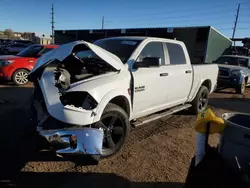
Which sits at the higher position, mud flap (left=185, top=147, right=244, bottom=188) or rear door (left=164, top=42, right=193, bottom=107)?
rear door (left=164, top=42, right=193, bottom=107)

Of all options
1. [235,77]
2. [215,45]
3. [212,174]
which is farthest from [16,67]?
[215,45]

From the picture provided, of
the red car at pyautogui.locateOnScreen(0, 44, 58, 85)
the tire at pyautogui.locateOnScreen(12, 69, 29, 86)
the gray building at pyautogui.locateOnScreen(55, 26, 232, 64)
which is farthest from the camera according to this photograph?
the gray building at pyautogui.locateOnScreen(55, 26, 232, 64)

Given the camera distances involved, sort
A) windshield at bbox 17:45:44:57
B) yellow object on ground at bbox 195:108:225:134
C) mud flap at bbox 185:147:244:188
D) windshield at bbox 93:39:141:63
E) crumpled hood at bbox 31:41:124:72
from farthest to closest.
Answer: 1. windshield at bbox 17:45:44:57
2. windshield at bbox 93:39:141:63
3. crumpled hood at bbox 31:41:124:72
4. yellow object on ground at bbox 195:108:225:134
5. mud flap at bbox 185:147:244:188

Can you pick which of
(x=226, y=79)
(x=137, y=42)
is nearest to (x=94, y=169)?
(x=137, y=42)

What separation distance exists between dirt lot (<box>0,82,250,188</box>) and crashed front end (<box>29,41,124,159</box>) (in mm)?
408

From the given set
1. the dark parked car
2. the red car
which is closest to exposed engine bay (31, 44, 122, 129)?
the red car

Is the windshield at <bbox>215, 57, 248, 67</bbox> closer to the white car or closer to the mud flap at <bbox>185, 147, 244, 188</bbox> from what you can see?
the mud flap at <bbox>185, 147, 244, 188</bbox>

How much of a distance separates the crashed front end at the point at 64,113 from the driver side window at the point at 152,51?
3.09 ft

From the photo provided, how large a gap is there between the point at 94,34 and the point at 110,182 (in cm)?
2593

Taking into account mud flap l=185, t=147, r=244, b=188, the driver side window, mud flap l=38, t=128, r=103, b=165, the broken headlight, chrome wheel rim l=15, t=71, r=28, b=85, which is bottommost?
chrome wheel rim l=15, t=71, r=28, b=85

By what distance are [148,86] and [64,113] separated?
6.01 ft

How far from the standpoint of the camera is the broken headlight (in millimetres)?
3365

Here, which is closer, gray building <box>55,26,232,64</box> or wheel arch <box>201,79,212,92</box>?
wheel arch <box>201,79,212,92</box>

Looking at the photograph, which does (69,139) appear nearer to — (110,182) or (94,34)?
(110,182)
